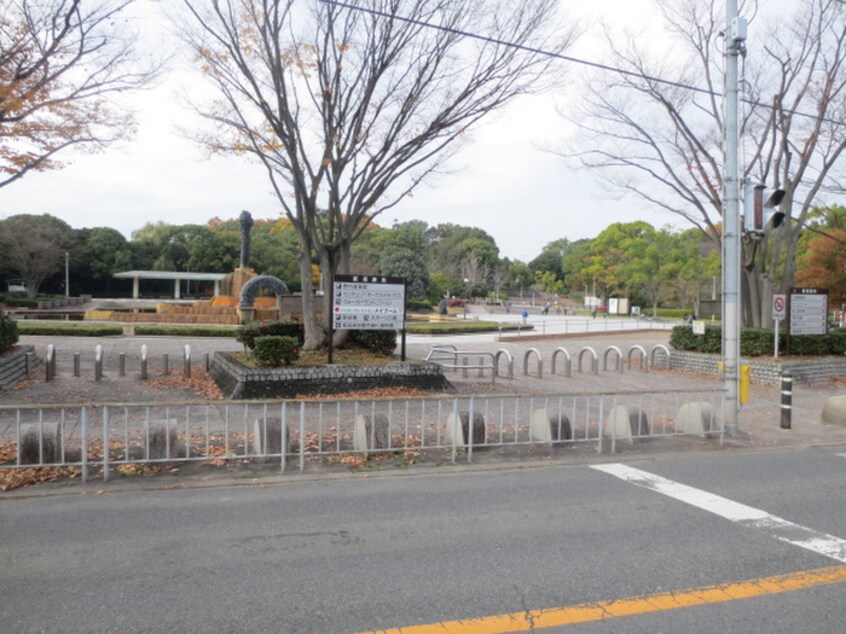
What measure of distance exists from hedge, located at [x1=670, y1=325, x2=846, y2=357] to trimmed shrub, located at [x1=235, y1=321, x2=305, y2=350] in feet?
38.7

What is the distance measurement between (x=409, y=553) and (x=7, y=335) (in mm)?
12635

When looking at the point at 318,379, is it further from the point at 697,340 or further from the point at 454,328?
the point at 454,328

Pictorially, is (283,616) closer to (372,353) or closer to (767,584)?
(767,584)

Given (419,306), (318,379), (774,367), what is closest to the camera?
(318,379)

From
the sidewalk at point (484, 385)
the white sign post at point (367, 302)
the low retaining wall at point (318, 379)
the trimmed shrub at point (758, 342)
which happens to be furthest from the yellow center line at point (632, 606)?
the trimmed shrub at point (758, 342)

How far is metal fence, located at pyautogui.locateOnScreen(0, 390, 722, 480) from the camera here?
6.68 metres

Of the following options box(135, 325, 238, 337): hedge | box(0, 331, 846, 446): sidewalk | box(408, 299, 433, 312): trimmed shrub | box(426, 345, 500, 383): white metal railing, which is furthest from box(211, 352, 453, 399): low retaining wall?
box(408, 299, 433, 312): trimmed shrub

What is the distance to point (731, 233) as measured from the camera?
9.38 meters

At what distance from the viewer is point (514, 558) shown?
448 cm

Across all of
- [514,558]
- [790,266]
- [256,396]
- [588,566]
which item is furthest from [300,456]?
[790,266]

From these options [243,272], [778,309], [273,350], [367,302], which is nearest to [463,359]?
[367,302]

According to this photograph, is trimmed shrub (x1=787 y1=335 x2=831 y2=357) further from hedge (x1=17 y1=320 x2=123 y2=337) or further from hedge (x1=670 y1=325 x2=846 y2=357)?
hedge (x1=17 y1=320 x2=123 y2=337)

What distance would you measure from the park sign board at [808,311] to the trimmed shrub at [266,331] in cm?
1354

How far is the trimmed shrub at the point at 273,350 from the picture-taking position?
38.9 ft
